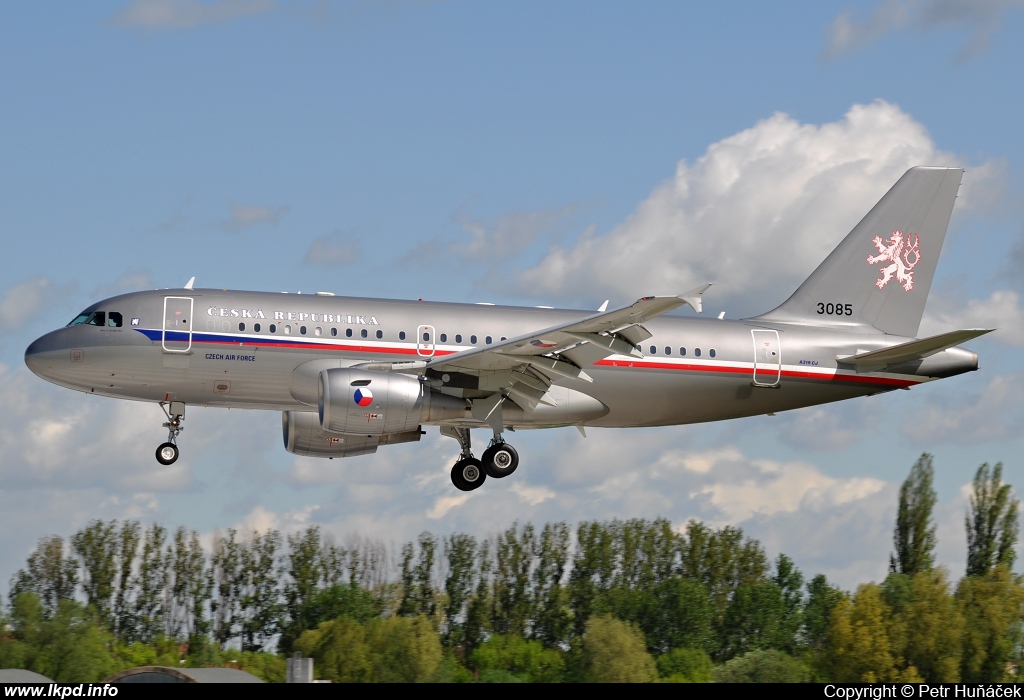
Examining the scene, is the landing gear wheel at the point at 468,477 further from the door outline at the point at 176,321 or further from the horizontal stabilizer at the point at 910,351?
the horizontal stabilizer at the point at 910,351

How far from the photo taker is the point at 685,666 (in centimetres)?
7794

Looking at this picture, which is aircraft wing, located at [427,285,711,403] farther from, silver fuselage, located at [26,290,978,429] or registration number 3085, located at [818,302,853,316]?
registration number 3085, located at [818,302,853,316]

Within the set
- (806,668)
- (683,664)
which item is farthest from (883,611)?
(683,664)

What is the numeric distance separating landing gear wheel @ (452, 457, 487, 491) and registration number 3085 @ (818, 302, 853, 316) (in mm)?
11615

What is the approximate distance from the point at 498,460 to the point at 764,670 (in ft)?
125

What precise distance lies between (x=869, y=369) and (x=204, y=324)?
1860 cm

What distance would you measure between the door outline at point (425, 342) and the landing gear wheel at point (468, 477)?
146 inches

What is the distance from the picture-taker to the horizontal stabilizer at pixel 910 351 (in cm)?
3306

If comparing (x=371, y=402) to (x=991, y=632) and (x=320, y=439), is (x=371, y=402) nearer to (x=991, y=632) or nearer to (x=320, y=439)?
(x=320, y=439)

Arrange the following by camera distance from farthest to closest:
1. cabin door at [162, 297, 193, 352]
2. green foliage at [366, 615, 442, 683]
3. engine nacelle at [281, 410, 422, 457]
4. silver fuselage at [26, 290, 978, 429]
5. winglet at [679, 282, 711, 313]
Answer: green foliage at [366, 615, 442, 683] < engine nacelle at [281, 410, 422, 457] < silver fuselage at [26, 290, 978, 429] < cabin door at [162, 297, 193, 352] < winglet at [679, 282, 711, 313]

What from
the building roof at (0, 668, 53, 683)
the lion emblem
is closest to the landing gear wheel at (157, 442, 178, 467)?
the lion emblem

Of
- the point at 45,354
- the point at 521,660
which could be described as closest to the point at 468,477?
the point at 45,354

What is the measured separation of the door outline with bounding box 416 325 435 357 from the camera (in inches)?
1323

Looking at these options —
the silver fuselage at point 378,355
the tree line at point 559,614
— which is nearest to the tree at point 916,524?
the tree line at point 559,614
